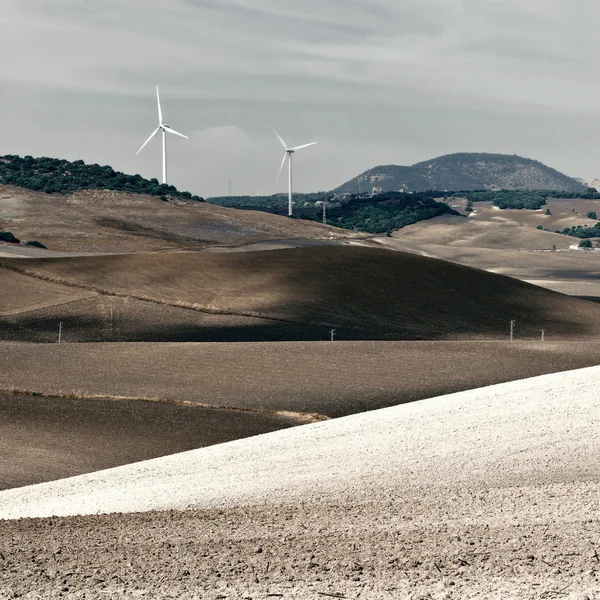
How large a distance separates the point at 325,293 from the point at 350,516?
59.1 meters

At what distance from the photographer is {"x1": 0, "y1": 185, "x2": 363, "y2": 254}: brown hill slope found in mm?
132875

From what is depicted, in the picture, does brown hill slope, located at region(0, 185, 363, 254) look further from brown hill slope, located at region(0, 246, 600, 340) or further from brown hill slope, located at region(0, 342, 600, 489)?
brown hill slope, located at region(0, 342, 600, 489)

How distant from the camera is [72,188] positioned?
18250 cm

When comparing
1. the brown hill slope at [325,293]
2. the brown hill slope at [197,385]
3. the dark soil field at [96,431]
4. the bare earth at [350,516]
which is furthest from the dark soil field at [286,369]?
the brown hill slope at [325,293]

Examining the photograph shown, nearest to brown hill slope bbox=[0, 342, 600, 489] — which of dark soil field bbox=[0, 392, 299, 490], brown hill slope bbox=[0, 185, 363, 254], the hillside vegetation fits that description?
dark soil field bbox=[0, 392, 299, 490]

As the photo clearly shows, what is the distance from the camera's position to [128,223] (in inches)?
6048

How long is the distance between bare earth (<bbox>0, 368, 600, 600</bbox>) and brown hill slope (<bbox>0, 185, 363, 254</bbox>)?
98.2 meters

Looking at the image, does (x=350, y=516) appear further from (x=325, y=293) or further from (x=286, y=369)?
(x=325, y=293)

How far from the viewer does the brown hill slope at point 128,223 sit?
436ft

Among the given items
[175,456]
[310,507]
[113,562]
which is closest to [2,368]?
[175,456]

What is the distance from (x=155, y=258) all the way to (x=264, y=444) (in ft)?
187

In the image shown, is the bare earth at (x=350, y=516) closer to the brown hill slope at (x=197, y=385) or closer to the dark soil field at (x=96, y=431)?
the dark soil field at (x=96, y=431)

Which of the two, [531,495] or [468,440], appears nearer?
[531,495]

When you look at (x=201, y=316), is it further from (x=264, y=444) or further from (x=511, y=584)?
(x=511, y=584)
